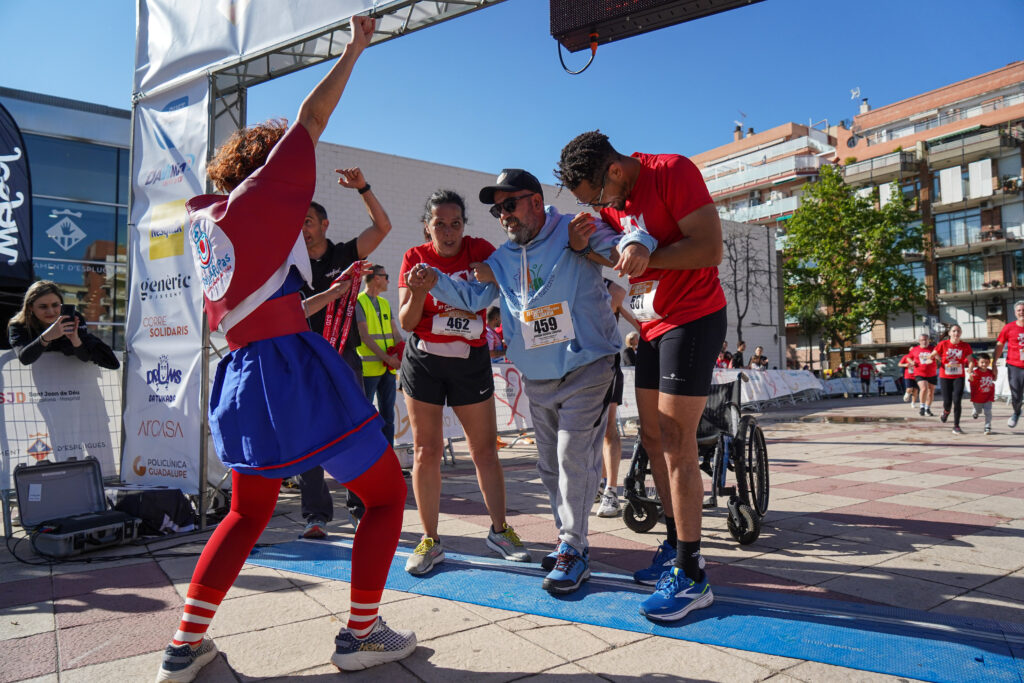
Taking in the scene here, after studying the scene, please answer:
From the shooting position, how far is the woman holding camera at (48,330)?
16.4 feet

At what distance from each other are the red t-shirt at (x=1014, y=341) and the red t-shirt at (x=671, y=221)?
9.99m

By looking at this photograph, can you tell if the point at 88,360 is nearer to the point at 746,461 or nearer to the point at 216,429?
the point at 216,429

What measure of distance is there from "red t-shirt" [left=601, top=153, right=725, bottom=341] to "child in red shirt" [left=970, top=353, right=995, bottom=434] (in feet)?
34.1

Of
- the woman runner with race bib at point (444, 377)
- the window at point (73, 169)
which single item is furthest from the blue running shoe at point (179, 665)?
the window at point (73, 169)

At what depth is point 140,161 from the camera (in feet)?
18.2

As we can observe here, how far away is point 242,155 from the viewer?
90.5 inches

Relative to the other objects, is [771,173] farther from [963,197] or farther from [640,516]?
[640,516]

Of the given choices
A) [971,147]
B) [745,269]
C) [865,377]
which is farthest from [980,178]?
[865,377]

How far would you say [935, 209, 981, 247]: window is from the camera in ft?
141

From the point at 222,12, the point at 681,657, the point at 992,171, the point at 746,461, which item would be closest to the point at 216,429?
the point at 681,657

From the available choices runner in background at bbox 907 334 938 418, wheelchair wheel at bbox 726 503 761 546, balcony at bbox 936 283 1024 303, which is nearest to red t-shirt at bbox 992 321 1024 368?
runner in background at bbox 907 334 938 418

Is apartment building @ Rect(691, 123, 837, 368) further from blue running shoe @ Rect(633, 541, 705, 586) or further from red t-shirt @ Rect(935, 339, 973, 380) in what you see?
blue running shoe @ Rect(633, 541, 705, 586)

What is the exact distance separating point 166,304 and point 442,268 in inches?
117

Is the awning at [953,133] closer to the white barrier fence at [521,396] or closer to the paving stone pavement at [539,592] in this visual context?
the white barrier fence at [521,396]
